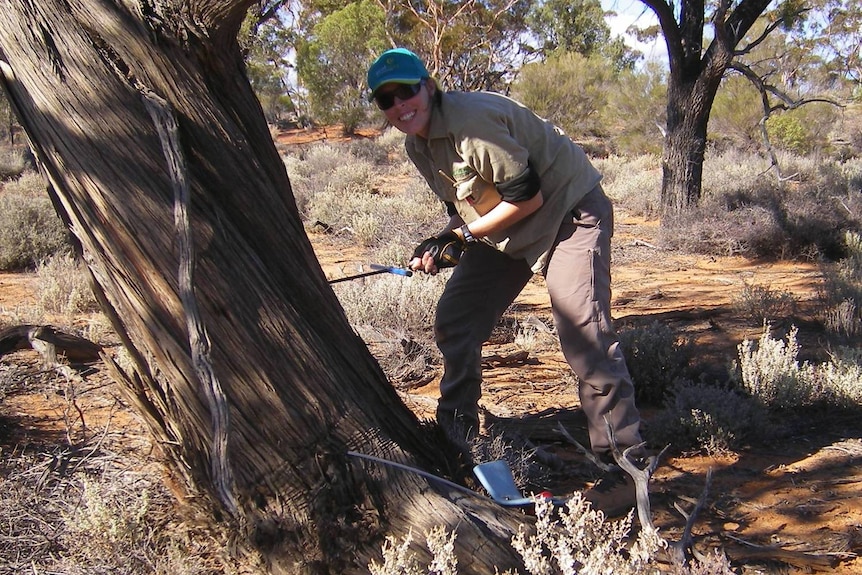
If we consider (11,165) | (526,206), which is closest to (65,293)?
(526,206)

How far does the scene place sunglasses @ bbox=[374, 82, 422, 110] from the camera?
8.62ft

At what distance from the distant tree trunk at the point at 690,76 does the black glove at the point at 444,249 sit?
19.9 feet

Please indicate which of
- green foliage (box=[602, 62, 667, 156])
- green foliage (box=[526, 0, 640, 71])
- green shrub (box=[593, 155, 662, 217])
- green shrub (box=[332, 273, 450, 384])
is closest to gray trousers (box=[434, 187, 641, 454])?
green shrub (box=[332, 273, 450, 384])

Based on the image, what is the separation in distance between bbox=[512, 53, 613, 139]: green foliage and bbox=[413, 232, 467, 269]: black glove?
1935 centimetres

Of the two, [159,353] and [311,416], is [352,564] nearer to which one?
[311,416]

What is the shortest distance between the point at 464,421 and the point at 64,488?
1.54 metres

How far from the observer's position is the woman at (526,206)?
2652 millimetres

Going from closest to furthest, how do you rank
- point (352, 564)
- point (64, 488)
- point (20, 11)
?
1. point (20, 11)
2. point (352, 564)
3. point (64, 488)

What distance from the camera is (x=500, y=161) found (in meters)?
2.65

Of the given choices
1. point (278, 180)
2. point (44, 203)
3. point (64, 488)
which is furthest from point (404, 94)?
point (44, 203)

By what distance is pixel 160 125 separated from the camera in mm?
1945

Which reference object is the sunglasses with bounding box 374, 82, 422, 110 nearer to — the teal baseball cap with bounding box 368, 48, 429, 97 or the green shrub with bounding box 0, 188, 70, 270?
the teal baseball cap with bounding box 368, 48, 429, 97

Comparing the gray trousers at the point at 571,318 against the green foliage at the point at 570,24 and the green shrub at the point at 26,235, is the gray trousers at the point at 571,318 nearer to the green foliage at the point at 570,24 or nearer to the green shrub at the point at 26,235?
the green shrub at the point at 26,235

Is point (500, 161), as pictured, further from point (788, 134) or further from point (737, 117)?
point (737, 117)
